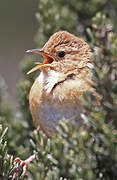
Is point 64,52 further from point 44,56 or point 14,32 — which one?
point 14,32

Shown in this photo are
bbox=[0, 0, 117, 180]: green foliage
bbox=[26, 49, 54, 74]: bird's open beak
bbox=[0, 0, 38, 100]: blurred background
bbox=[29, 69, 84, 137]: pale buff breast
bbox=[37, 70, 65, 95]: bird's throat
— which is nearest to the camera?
bbox=[0, 0, 117, 180]: green foliage

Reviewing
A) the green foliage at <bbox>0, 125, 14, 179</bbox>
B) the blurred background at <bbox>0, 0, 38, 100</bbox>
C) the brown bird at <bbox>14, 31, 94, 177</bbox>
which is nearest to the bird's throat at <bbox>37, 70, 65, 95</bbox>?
the brown bird at <bbox>14, 31, 94, 177</bbox>

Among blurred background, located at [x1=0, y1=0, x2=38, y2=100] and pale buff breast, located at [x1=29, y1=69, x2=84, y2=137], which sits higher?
pale buff breast, located at [x1=29, y1=69, x2=84, y2=137]

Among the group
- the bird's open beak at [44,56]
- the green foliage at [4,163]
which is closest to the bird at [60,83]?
the bird's open beak at [44,56]

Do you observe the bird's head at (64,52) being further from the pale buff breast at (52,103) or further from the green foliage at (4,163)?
the green foliage at (4,163)

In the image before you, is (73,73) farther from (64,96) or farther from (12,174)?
(12,174)

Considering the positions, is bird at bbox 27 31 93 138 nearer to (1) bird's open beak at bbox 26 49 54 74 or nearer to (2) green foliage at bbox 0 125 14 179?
(1) bird's open beak at bbox 26 49 54 74

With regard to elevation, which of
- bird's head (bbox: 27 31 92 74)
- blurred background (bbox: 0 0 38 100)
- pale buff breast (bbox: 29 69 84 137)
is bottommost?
blurred background (bbox: 0 0 38 100)

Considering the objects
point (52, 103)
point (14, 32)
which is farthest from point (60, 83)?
point (14, 32)

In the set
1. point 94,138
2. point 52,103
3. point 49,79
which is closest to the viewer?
point 94,138
